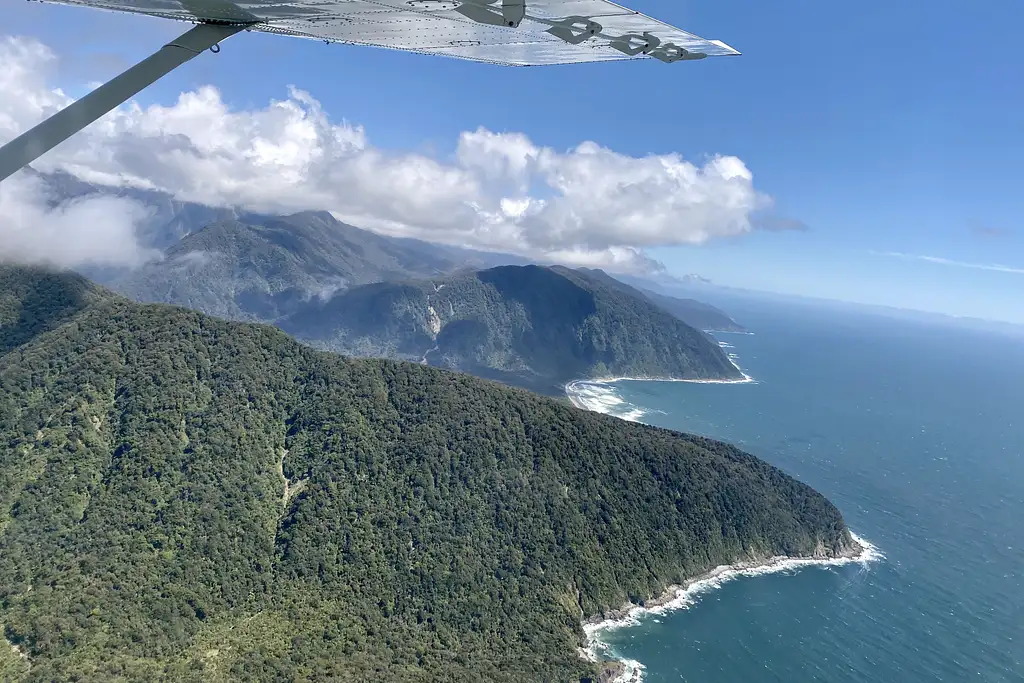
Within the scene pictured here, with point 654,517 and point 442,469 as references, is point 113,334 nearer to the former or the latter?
point 442,469

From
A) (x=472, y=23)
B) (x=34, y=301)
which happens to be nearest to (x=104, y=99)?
(x=472, y=23)

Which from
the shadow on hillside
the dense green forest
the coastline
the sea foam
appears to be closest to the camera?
the dense green forest

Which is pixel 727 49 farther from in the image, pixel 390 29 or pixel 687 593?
pixel 687 593

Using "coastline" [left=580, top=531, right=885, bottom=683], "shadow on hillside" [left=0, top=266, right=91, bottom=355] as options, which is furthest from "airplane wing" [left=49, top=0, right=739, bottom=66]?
"shadow on hillside" [left=0, top=266, right=91, bottom=355]

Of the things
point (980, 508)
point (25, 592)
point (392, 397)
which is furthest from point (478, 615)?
point (980, 508)

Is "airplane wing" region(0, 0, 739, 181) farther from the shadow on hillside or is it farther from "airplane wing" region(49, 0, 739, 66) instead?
the shadow on hillside

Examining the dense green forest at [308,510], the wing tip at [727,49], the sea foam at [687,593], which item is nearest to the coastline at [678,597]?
the sea foam at [687,593]

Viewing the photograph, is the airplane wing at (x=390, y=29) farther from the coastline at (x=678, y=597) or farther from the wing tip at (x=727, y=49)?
the coastline at (x=678, y=597)
